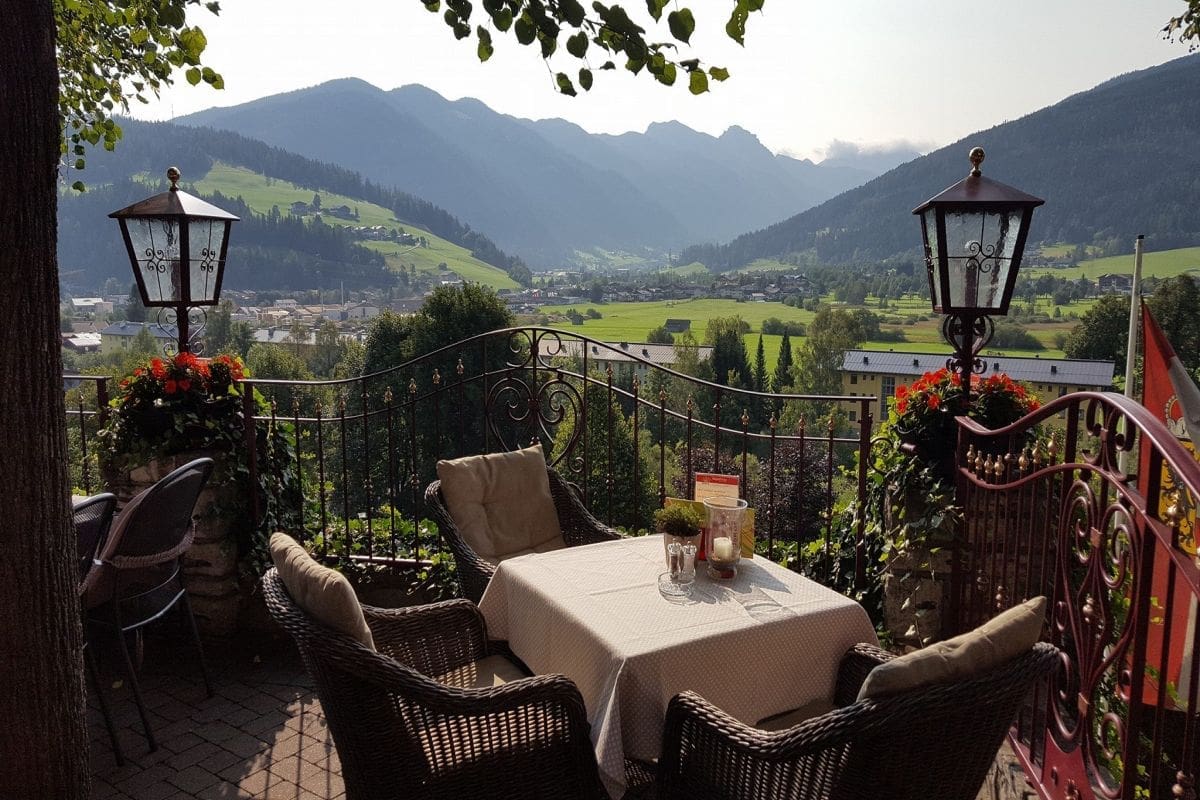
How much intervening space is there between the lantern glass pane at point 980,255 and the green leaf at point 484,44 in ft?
6.35

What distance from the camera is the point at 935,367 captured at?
31734 millimetres

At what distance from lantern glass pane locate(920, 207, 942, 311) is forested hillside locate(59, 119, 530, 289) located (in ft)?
248

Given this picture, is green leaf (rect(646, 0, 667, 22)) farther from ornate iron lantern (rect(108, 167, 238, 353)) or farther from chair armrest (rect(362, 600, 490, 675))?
ornate iron lantern (rect(108, 167, 238, 353))

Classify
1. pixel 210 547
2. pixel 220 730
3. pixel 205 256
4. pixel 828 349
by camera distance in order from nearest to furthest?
pixel 220 730 < pixel 210 547 < pixel 205 256 < pixel 828 349

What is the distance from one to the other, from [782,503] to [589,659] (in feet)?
49.9

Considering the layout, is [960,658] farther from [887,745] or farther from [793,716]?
[793,716]

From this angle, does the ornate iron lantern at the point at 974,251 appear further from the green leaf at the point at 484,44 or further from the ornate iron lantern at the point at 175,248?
the ornate iron lantern at the point at 175,248

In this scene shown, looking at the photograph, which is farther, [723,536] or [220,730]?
[220,730]

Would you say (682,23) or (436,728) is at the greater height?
(682,23)

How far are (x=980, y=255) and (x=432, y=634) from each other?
257cm

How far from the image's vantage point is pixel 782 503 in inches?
664

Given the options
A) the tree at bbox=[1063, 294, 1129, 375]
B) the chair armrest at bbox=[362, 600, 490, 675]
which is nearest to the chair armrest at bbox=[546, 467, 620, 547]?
the chair armrest at bbox=[362, 600, 490, 675]

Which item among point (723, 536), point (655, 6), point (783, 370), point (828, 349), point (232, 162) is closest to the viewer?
point (655, 6)

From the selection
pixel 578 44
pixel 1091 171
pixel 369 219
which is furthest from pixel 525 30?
pixel 369 219
